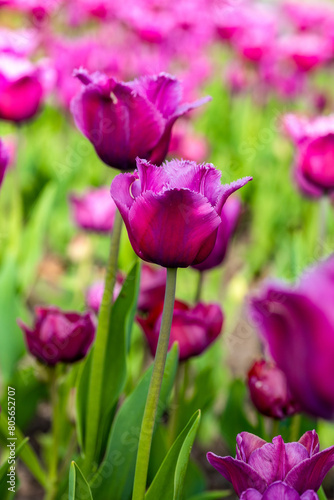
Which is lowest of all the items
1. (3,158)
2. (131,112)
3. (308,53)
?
(308,53)

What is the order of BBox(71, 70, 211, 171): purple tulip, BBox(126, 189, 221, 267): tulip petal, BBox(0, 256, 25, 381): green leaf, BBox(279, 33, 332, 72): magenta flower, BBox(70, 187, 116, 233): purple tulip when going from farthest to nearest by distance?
BBox(279, 33, 332, 72): magenta flower, BBox(70, 187, 116, 233): purple tulip, BBox(0, 256, 25, 381): green leaf, BBox(71, 70, 211, 171): purple tulip, BBox(126, 189, 221, 267): tulip petal

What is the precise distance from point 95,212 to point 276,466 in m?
0.85

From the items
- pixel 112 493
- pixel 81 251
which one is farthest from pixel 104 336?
pixel 81 251

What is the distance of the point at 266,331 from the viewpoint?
0.36 metres

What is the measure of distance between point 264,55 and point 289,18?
0.89 meters

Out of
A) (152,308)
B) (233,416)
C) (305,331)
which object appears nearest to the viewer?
(305,331)

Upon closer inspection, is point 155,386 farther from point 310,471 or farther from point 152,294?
point 152,294

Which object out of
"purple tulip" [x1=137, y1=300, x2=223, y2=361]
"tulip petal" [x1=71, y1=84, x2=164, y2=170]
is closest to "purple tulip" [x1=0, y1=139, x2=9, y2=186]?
"tulip petal" [x1=71, y1=84, x2=164, y2=170]

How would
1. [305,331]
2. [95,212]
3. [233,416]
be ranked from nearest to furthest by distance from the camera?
[305,331] < [233,416] < [95,212]

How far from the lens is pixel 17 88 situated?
1.15 metres

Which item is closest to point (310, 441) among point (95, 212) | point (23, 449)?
point (23, 449)

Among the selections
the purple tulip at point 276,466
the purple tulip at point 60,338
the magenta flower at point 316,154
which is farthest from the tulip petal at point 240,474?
the magenta flower at point 316,154

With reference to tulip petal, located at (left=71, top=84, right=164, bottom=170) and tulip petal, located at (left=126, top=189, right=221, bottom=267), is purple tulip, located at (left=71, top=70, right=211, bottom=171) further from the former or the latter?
tulip petal, located at (left=126, top=189, right=221, bottom=267)

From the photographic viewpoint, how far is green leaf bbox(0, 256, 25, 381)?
0.91m
